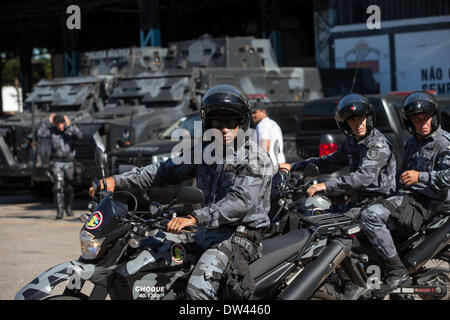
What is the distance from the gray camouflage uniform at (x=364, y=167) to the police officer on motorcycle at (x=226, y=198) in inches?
45.5

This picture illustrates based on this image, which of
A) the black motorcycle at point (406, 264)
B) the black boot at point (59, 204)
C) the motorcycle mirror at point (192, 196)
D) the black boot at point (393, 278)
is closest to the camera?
the motorcycle mirror at point (192, 196)

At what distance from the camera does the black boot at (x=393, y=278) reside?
5453mm

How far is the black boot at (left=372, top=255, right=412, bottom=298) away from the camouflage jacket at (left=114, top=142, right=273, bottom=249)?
1.29m

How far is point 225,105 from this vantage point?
4.56 metres

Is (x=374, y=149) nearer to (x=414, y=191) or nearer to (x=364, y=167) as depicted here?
(x=364, y=167)

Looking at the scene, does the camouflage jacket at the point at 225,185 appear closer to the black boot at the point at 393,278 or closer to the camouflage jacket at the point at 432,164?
the black boot at the point at 393,278

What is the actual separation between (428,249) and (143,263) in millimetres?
2271

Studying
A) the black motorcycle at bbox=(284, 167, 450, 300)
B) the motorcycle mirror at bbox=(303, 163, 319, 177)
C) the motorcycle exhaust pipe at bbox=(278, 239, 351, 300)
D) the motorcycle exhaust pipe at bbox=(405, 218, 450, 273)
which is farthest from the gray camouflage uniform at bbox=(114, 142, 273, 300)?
the motorcycle exhaust pipe at bbox=(405, 218, 450, 273)

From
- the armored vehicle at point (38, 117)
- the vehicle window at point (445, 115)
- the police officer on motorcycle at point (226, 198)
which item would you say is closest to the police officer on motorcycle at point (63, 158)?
the armored vehicle at point (38, 117)

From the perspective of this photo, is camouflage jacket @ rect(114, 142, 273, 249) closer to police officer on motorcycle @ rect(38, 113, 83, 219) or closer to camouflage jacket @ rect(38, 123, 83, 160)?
police officer on motorcycle @ rect(38, 113, 83, 219)

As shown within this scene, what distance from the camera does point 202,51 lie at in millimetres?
16859

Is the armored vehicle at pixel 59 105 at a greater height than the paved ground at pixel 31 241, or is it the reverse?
the armored vehicle at pixel 59 105

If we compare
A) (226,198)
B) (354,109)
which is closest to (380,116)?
(354,109)
